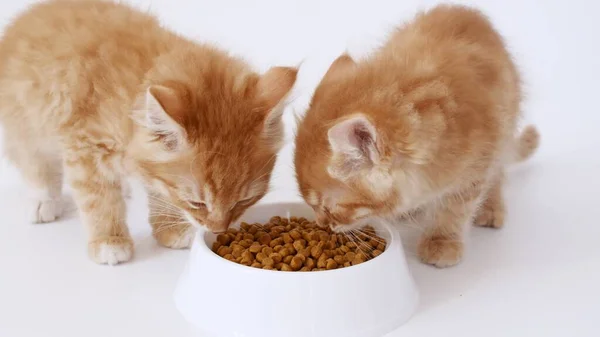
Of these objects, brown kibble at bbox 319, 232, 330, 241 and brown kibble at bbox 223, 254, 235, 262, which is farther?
brown kibble at bbox 319, 232, 330, 241

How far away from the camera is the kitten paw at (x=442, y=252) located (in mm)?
2324

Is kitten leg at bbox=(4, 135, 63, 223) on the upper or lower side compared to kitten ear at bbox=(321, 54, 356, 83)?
lower

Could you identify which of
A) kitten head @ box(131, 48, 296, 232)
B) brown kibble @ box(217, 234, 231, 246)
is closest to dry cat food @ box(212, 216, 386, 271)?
brown kibble @ box(217, 234, 231, 246)

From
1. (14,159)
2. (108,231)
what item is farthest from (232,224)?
(14,159)

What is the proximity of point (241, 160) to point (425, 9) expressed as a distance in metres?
1.04

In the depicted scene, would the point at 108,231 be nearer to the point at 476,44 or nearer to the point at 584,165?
the point at 476,44

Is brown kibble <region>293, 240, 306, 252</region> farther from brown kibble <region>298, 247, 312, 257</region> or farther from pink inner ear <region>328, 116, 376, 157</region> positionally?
pink inner ear <region>328, 116, 376, 157</region>

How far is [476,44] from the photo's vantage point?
2.28 m

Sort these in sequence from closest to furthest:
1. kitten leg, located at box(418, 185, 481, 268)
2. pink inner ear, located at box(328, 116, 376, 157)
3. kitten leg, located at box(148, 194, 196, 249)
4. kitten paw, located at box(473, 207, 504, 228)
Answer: pink inner ear, located at box(328, 116, 376, 157) < kitten leg, located at box(418, 185, 481, 268) < kitten leg, located at box(148, 194, 196, 249) < kitten paw, located at box(473, 207, 504, 228)

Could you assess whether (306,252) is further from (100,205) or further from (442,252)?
(100,205)

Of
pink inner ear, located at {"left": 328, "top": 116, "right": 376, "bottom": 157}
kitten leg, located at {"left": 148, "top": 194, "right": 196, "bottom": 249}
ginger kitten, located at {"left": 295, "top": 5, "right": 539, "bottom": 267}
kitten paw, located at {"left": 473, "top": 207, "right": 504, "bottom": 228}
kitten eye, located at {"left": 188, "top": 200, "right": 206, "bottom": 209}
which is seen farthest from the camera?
kitten paw, located at {"left": 473, "top": 207, "right": 504, "bottom": 228}

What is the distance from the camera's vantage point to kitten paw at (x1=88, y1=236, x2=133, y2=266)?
233 centimetres

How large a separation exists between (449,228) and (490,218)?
14.5 inches

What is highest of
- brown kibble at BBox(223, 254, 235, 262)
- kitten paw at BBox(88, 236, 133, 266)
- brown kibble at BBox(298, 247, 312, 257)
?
brown kibble at BBox(298, 247, 312, 257)
